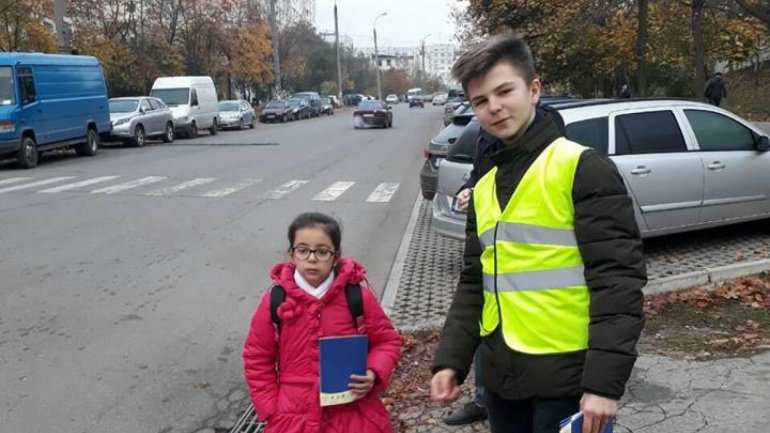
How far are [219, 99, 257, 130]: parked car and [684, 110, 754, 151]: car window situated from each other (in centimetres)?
3109

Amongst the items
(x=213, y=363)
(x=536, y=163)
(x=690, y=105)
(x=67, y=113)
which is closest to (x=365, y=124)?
(x=67, y=113)

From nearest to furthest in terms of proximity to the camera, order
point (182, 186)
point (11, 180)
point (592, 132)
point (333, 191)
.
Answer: point (592, 132) → point (333, 191) → point (182, 186) → point (11, 180)

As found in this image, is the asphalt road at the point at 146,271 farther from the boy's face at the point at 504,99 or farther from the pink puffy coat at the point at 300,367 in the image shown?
the boy's face at the point at 504,99

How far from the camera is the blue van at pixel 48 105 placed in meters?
17.5

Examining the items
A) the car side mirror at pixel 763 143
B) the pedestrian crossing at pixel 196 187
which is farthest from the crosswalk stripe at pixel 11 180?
the car side mirror at pixel 763 143

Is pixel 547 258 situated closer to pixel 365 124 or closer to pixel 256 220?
pixel 256 220

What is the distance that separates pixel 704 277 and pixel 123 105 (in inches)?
884

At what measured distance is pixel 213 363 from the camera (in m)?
5.19

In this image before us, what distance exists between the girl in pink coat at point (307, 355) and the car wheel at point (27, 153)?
17.0 m

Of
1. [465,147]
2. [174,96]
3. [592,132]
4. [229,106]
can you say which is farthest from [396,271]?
[229,106]

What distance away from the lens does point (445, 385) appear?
231cm

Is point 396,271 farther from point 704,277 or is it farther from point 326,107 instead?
point 326,107

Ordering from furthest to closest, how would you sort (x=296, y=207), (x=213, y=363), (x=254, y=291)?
1. (x=296, y=207)
2. (x=254, y=291)
3. (x=213, y=363)

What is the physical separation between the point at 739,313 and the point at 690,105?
275 centimetres
